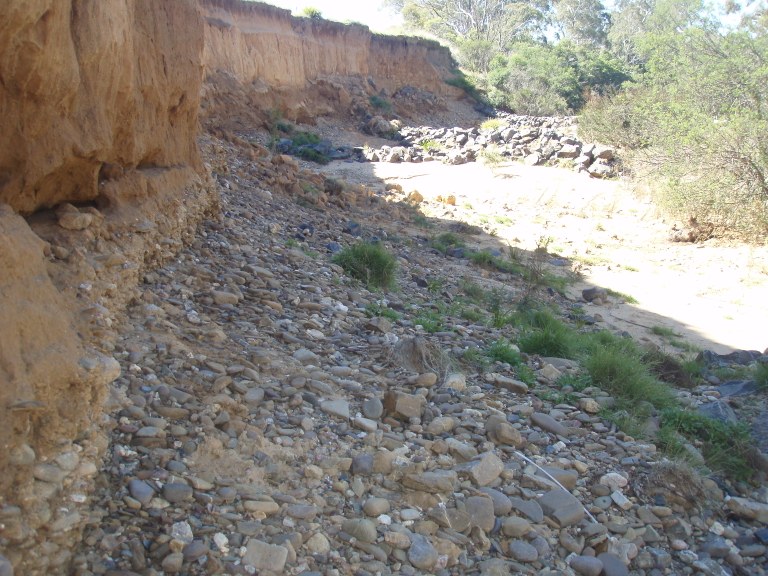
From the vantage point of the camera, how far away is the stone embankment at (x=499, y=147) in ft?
61.7

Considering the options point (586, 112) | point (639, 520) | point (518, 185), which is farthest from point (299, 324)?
point (586, 112)

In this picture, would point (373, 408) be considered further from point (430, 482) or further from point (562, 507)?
point (562, 507)

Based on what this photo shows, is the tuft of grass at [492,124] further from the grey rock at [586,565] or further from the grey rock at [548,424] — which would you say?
the grey rock at [586,565]

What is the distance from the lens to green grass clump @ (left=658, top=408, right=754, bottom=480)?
14.1 feet

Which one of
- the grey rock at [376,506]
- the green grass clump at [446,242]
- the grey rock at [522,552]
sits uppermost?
the grey rock at [376,506]

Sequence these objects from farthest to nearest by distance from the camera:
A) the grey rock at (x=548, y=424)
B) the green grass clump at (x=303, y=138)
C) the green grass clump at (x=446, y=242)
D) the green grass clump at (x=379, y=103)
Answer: the green grass clump at (x=379, y=103) < the green grass clump at (x=303, y=138) < the green grass clump at (x=446, y=242) < the grey rock at (x=548, y=424)

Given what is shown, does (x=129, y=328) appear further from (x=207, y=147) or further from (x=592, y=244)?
(x=592, y=244)

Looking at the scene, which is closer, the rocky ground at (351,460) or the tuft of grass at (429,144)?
the rocky ground at (351,460)

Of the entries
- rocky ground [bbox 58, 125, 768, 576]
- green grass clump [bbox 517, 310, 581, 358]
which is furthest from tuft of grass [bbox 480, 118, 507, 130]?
rocky ground [bbox 58, 125, 768, 576]

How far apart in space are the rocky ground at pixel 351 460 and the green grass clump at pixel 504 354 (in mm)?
104

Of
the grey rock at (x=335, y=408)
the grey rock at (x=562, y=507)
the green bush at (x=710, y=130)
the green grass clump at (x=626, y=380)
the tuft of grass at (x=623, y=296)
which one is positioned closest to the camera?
the grey rock at (x=562, y=507)

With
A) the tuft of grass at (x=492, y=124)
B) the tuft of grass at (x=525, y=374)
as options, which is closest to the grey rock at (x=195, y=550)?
the tuft of grass at (x=525, y=374)

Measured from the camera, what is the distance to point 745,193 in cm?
1264

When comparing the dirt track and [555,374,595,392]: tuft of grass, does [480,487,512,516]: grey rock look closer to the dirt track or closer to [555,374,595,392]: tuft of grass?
[555,374,595,392]: tuft of grass
